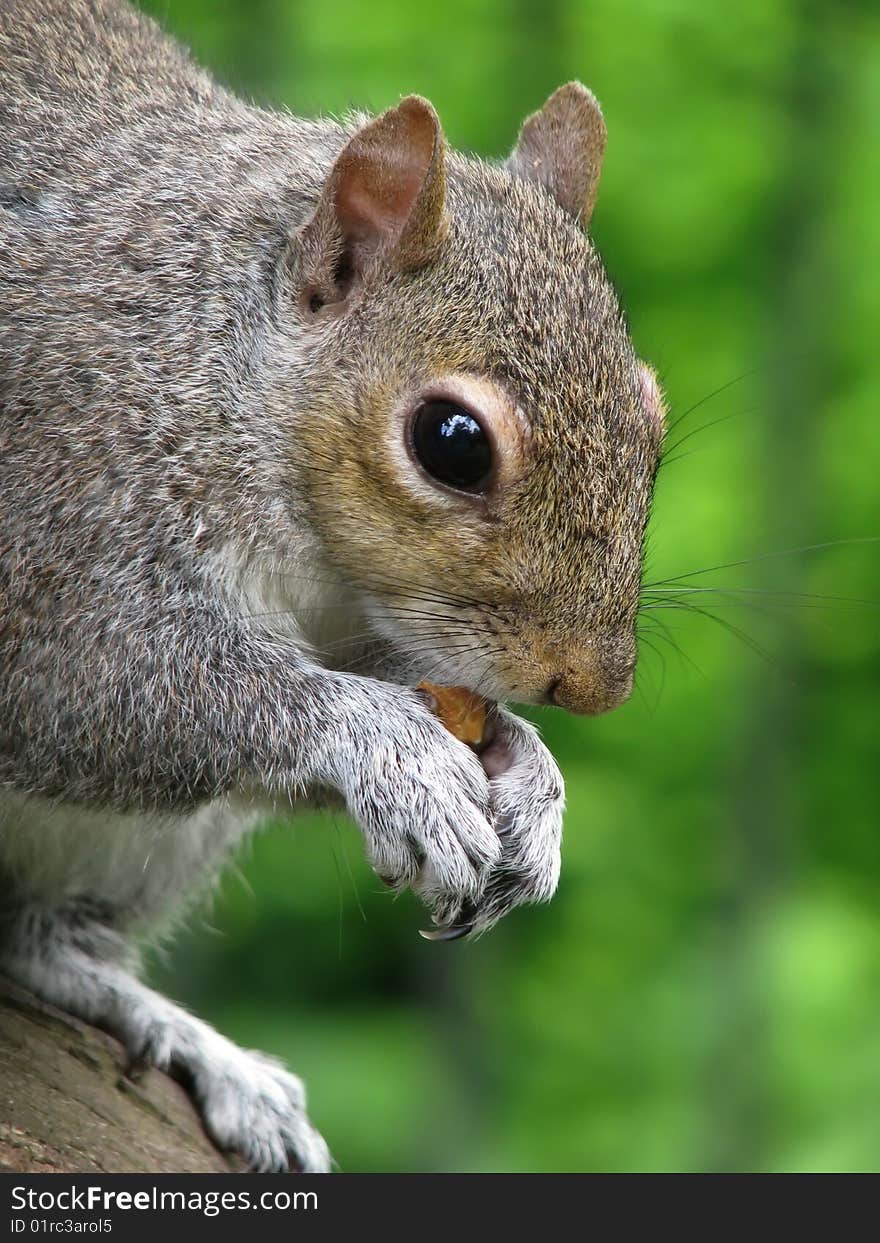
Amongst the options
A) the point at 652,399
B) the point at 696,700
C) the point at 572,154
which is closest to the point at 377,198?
the point at 652,399

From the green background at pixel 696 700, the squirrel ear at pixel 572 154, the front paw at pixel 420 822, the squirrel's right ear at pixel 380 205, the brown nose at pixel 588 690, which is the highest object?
the green background at pixel 696 700

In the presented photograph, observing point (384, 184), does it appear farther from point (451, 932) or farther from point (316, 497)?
point (451, 932)

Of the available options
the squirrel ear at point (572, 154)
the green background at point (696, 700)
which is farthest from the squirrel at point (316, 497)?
the green background at point (696, 700)

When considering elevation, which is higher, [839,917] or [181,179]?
[839,917]

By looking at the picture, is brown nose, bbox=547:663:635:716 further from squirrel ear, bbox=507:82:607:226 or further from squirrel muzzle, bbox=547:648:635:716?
squirrel ear, bbox=507:82:607:226

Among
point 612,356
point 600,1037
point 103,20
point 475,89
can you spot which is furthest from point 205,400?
point 600,1037

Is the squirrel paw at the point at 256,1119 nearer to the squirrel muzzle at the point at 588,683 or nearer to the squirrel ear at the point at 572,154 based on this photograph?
the squirrel muzzle at the point at 588,683

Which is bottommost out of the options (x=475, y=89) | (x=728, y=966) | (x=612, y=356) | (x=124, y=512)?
(x=124, y=512)
